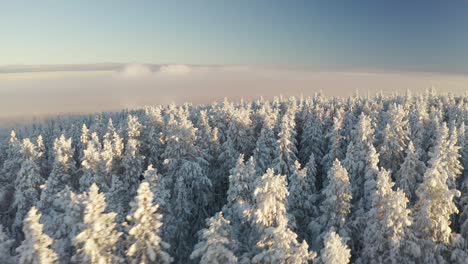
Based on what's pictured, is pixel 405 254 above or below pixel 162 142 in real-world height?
below

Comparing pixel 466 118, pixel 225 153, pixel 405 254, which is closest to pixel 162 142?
pixel 225 153

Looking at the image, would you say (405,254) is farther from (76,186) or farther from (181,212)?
(76,186)

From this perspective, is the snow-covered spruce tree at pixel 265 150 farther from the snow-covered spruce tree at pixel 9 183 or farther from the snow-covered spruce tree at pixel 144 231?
the snow-covered spruce tree at pixel 9 183

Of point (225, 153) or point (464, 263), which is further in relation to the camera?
point (225, 153)

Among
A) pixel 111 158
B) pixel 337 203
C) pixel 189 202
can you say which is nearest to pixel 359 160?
pixel 337 203

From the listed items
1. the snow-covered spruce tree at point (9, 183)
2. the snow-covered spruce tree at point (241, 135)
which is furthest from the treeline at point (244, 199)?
the snow-covered spruce tree at point (9, 183)

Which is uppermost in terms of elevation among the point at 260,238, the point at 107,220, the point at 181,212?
the point at 107,220
